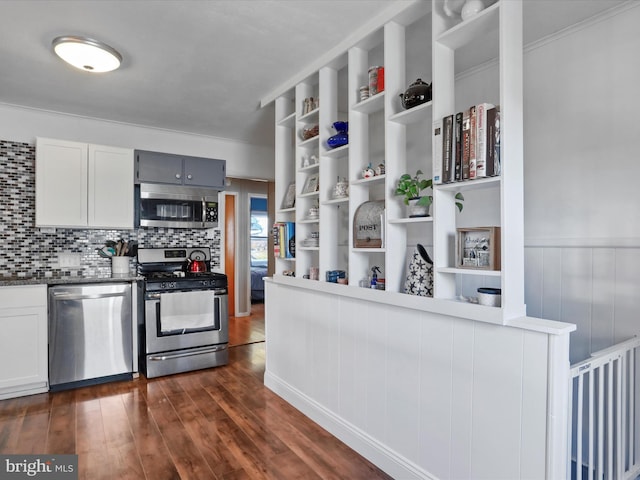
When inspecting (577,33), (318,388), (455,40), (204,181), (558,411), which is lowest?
(318,388)

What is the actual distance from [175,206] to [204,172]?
19.0 inches

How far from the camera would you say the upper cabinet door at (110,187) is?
11.7 ft

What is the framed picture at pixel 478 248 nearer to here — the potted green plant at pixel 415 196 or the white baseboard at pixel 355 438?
the potted green plant at pixel 415 196

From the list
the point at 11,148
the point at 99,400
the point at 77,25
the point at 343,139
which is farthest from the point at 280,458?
the point at 11,148

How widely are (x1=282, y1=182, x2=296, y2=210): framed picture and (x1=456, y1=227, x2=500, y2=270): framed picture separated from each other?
63.1 inches

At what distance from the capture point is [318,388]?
8.58 feet

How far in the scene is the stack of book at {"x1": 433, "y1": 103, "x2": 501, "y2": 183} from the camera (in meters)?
1.56

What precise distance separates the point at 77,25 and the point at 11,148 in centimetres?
195

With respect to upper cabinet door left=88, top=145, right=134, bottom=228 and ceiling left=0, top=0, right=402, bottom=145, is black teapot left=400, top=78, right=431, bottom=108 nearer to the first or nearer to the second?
ceiling left=0, top=0, right=402, bottom=145

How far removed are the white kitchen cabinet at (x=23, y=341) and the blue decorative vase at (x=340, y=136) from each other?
8.46 feet

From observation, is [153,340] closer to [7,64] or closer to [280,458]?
[280,458]

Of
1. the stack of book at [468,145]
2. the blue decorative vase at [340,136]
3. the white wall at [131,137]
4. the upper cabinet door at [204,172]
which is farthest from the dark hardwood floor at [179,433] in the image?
the white wall at [131,137]

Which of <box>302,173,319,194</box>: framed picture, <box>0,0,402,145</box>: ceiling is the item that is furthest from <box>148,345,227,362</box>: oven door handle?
<box>0,0,402,145</box>: ceiling

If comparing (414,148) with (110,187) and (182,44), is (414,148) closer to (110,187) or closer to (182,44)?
(182,44)
